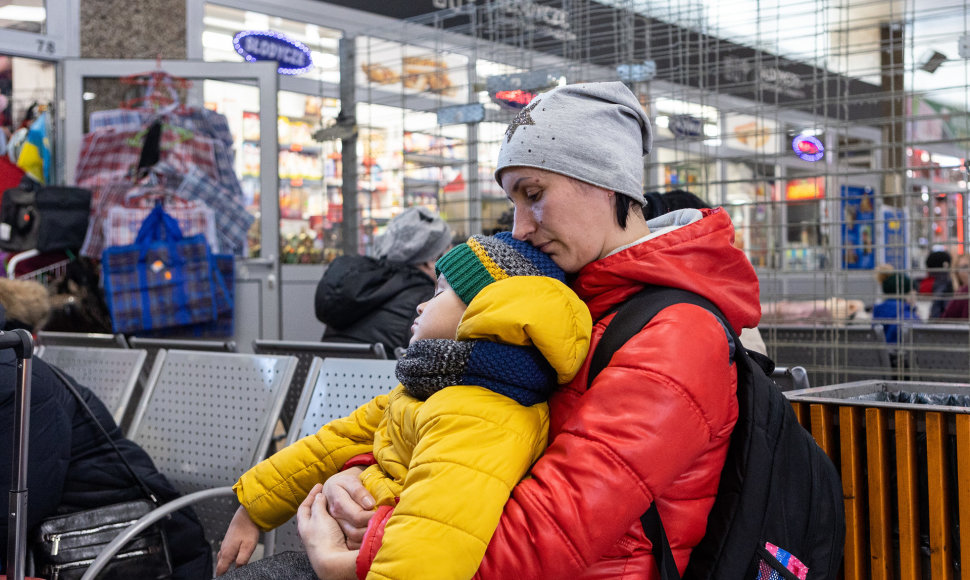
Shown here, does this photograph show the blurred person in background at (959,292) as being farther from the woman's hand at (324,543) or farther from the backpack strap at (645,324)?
the woman's hand at (324,543)

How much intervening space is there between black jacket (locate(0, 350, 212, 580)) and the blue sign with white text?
5.04 metres

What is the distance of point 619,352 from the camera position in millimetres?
1337

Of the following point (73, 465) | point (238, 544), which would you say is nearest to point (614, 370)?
point (238, 544)

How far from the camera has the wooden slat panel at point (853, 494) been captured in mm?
1851

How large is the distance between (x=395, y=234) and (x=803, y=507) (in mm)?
3060

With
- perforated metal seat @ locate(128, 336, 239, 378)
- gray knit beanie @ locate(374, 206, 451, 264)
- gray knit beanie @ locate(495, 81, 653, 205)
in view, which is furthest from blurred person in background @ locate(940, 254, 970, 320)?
gray knit beanie @ locate(495, 81, 653, 205)

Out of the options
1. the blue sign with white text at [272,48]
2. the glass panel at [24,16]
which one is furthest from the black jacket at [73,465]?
the blue sign with white text at [272,48]

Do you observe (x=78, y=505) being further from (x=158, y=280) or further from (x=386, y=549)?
(x=158, y=280)

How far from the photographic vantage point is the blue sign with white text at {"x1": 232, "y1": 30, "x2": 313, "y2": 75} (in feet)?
23.6

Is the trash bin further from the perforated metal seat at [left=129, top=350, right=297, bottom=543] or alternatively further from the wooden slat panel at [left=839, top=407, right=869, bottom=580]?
the perforated metal seat at [left=129, top=350, right=297, bottom=543]

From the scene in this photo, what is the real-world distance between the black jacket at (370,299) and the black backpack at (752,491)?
8.95 ft

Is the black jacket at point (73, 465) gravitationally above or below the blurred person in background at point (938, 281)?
below

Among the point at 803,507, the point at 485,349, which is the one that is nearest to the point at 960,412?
the point at 803,507

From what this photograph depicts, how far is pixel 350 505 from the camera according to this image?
60.4 inches
